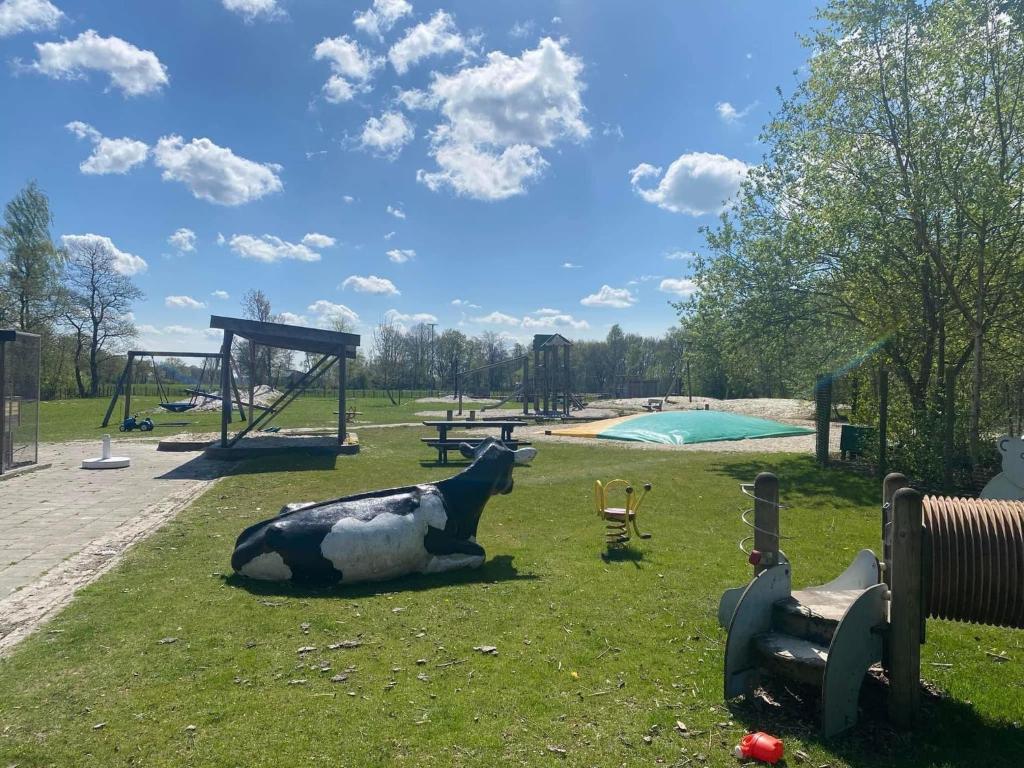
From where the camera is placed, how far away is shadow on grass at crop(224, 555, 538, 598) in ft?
20.1

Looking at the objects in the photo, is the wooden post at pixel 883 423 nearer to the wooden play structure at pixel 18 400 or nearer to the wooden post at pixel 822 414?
the wooden post at pixel 822 414

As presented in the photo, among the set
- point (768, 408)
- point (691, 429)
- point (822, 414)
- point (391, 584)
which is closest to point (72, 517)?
point (391, 584)

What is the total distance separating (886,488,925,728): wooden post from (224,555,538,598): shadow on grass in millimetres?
3571

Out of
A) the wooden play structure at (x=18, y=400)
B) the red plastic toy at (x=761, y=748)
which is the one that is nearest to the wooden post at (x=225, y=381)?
the wooden play structure at (x=18, y=400)

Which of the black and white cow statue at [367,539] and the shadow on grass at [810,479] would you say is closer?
the black and white cow statue at [367,539]

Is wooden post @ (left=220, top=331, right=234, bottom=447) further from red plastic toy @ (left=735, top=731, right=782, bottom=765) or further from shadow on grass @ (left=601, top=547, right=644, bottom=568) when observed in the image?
red plastic toy @ (left=735, top=731, right=782, bottom=765)

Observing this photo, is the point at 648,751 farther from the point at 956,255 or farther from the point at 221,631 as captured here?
the point at 956,255

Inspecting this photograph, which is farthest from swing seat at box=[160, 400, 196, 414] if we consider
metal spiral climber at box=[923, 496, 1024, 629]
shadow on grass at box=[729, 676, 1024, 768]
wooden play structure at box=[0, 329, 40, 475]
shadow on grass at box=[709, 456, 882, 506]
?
metal spiral climber at box=[923, 496, 1024, 629]

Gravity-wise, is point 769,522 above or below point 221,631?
above

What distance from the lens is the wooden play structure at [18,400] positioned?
12945 millimetres

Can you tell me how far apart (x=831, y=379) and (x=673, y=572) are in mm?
12406

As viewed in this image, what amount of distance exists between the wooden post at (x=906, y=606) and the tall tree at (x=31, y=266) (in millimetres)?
53305

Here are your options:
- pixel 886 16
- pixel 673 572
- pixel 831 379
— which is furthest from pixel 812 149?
pixel 673 572

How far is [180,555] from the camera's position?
7.52 m
